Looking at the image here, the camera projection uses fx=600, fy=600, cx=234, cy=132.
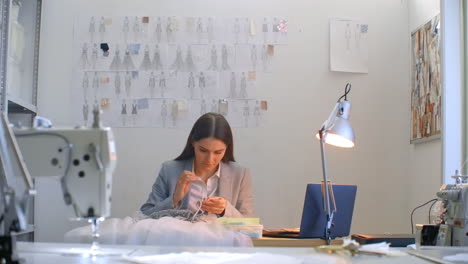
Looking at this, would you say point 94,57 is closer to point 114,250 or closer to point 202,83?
point 202,83

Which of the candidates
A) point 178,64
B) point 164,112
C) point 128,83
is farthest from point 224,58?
point 128,83

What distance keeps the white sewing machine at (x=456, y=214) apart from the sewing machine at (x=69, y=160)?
1.30 m

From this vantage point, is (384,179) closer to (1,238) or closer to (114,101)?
(114,101)

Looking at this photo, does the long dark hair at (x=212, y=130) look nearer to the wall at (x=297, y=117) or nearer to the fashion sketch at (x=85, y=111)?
the wall at (x=297, y=117)

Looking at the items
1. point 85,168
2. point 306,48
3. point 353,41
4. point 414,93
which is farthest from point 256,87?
point 85,168

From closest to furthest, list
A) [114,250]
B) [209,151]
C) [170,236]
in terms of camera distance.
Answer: [114,250]
[170,236]
[209,151]

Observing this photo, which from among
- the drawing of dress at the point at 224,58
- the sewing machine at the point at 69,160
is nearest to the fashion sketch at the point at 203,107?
the drawing of dress at the point at 224,58

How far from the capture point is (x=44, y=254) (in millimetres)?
1570

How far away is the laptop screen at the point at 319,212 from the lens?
2.59m

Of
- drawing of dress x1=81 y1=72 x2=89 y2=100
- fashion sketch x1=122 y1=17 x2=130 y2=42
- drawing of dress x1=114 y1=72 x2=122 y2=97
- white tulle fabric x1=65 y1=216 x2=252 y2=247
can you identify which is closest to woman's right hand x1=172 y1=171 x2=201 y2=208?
white tulle fabric x1=65 y1=216 x2=252 y2=247

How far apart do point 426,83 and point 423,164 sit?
492mm

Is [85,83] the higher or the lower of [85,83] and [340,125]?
the higher

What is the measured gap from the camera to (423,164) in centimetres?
364

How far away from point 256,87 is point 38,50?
141 cm
